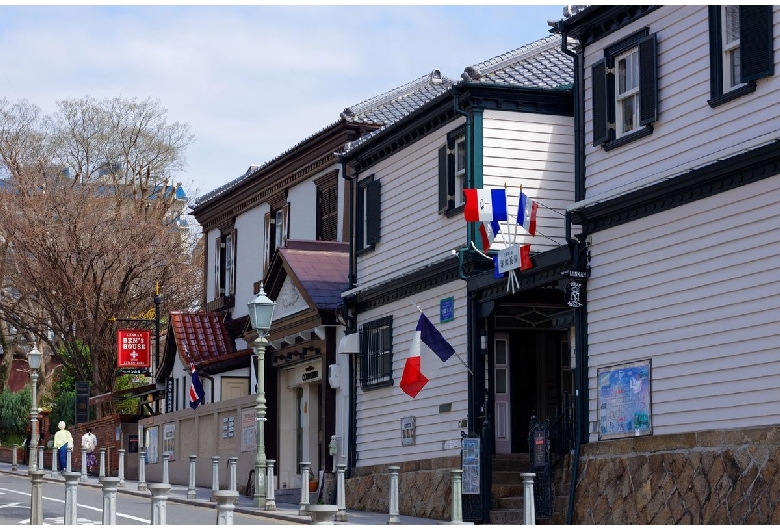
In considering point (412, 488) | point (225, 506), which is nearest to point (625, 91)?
point (412, 488)

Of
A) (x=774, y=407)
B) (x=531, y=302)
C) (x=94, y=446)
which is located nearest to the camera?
(x=774, y=407)

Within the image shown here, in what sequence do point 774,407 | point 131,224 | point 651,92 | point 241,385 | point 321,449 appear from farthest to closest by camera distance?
point 131,224
point 241,385
point 321,449
point 651,92
point 774,407

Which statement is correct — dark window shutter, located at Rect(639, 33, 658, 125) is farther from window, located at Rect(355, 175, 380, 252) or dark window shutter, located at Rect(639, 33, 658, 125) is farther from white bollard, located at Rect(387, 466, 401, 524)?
window, located at Rect(355, 175, 380, 252)

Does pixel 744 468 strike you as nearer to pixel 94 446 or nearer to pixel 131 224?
pixel 94 446

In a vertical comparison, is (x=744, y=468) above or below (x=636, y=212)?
below

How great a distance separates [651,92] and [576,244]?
2699 mm

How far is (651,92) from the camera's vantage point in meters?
20.0

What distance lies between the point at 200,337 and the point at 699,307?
2578cm

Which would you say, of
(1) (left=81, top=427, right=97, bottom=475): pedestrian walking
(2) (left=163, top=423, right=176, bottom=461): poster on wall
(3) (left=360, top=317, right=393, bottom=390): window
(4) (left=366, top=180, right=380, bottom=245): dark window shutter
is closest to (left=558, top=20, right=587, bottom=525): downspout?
(3) (left=360, top=317, right=393, bottom=390): window

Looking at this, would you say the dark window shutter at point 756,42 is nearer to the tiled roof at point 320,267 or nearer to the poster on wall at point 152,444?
the tiled roof at point 320,267

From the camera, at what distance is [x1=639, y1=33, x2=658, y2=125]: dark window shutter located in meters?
20.0

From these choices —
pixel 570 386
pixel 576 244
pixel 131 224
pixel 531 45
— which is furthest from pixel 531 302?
pixel 131 224

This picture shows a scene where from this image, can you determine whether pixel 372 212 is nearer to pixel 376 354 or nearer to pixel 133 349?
pixel 376 354

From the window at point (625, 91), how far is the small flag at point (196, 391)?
2051cm
